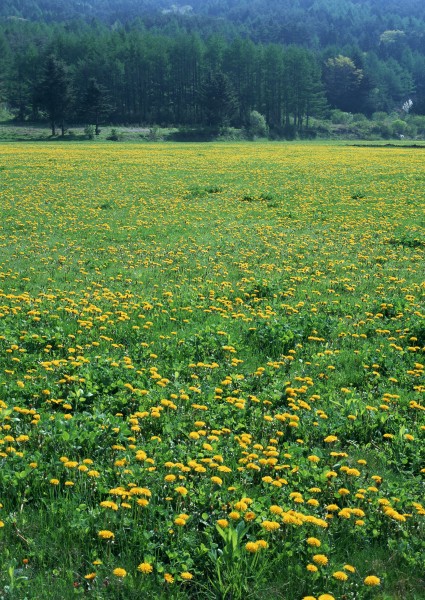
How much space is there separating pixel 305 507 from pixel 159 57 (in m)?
122

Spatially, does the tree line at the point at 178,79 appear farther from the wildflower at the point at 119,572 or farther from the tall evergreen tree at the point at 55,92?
the wildflower at the point at 119,572

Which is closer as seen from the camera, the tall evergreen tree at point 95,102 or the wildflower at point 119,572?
the wildflower at point 119,572

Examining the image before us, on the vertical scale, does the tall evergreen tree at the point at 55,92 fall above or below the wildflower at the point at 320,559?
above

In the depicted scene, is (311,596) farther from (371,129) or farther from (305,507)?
(371,129)

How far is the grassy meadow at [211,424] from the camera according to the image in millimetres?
3682

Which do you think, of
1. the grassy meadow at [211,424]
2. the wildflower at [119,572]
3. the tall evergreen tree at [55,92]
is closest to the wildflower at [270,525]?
the grassy meadow at [211,424]

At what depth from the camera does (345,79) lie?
150750 millimetres

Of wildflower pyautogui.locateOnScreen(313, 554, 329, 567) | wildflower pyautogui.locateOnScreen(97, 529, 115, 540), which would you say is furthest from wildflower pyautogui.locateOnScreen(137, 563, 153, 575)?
wildflower pyautogui.locateOnScreen(313, 554, 329, 567)

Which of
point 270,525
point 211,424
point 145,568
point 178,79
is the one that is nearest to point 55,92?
point 178,79

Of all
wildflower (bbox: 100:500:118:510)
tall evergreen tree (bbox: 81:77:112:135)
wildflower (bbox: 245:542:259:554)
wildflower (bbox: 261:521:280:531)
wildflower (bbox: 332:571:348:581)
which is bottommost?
wildflower (bbox: 332:571:348:581)

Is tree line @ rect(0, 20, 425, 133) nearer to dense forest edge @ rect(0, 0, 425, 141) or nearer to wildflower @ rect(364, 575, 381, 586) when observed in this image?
dense forest edge @ rect(0, 0, 425, 141)

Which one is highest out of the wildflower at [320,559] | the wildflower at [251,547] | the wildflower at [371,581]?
the wildflower at [251,547]

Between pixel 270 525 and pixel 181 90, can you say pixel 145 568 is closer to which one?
pixel 270 525

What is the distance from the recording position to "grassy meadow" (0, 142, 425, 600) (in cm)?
368
